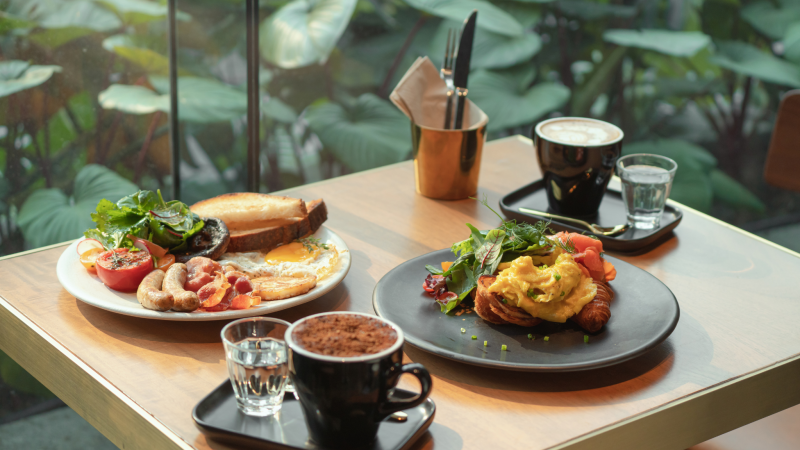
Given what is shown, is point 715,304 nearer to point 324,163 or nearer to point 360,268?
point 360,268

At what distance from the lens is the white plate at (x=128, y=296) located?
42.3 inches

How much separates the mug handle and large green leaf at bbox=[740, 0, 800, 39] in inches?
153

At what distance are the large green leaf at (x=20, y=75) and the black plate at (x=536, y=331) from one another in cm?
177

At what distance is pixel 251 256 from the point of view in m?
1.30

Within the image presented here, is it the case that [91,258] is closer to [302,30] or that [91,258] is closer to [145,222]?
[145,222]

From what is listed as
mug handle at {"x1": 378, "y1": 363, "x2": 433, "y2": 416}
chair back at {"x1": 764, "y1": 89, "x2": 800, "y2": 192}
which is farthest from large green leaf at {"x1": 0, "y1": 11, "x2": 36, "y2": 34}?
chair back at {"x1": 764, "y1": 89, "x2": 800, "y2": 192}

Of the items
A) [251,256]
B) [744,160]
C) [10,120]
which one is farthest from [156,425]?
[744,160]

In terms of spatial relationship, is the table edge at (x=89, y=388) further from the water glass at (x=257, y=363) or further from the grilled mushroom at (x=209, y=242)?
the grilled mushroom at (x=209, y=242)

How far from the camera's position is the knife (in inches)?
64.0

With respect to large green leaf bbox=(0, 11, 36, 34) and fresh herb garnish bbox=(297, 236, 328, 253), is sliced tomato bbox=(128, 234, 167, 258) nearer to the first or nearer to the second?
fresh herb garnish bbox=(297, 236, 328, 253)

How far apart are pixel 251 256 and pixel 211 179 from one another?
2073 millimetres

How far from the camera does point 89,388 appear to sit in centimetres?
101

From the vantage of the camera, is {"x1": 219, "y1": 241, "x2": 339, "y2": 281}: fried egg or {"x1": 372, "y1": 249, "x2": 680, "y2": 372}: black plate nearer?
{"x1": 372, "y1": 249, "x2": 680, "y2": 372}: black plate

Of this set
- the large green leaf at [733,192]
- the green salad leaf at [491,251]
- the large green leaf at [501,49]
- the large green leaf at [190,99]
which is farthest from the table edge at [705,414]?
the large green leaf at [733,192]
